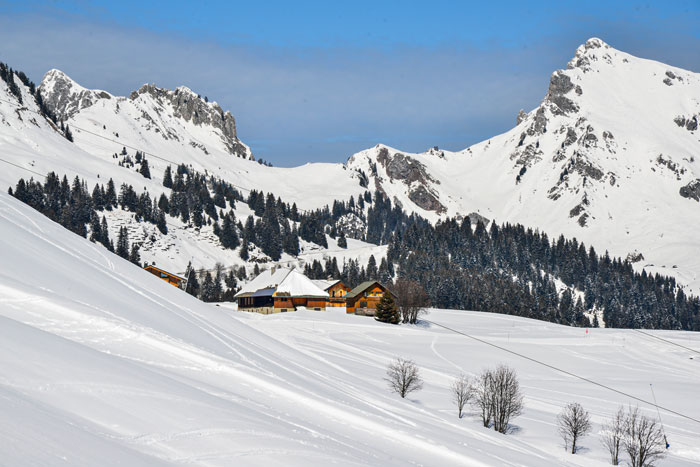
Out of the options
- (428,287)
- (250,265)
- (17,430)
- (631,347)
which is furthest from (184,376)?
(250,265)

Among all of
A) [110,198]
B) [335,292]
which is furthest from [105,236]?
[335,292]

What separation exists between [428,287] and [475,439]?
11817 centimetres

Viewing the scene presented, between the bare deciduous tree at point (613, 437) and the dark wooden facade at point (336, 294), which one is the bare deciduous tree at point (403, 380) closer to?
the bare deciduous tree at point (613, 437)

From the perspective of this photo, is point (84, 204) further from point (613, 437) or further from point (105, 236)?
point (613, 437)

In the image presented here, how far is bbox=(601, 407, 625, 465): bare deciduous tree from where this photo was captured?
35859 mm

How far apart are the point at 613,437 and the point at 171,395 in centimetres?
3144

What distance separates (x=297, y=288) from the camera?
337 feet

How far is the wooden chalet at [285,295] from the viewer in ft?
333

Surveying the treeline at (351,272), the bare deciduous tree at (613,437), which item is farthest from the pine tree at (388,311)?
the treeline at (351,272)

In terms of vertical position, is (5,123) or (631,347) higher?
(5,123)

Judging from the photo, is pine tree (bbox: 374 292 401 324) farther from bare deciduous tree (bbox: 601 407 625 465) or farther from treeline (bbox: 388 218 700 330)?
treeline (bbox: 388 218 700 330)

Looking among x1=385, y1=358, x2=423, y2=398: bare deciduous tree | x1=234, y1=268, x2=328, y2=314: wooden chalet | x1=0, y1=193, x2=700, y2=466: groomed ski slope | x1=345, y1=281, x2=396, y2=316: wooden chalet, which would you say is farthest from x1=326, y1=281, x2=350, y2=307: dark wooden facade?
x1=385, y1=358, x2=423, y2=398: bare deciduous tree

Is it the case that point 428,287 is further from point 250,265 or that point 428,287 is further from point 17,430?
point 17,430

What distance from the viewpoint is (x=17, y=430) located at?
9.97 m
